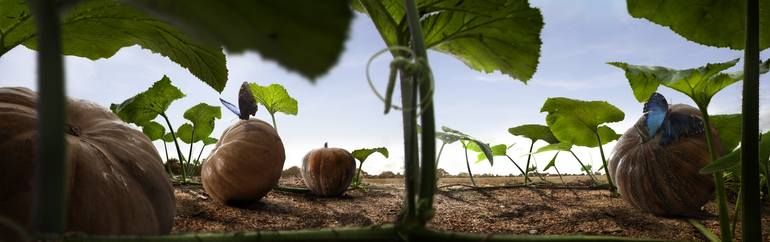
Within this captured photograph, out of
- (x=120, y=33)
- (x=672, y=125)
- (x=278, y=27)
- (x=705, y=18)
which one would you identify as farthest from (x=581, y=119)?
(x=278, y=27)

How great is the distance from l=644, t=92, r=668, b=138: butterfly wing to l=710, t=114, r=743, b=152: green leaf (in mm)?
109

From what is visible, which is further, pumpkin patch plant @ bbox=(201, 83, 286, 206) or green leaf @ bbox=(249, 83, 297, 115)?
green leaf @ bbox=(249, 83, 297, 115)

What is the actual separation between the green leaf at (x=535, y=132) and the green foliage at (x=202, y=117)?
1110 millimetres

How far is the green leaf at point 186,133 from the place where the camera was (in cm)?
221

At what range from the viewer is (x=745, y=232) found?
0.74 meters

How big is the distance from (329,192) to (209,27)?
182 centimetres

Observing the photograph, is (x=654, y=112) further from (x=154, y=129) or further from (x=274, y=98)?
(x=154, y=129)

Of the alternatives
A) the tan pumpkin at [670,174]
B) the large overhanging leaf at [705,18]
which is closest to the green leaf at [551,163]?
the tan pumpkin at [670,174]

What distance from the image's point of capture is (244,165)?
1.60 m

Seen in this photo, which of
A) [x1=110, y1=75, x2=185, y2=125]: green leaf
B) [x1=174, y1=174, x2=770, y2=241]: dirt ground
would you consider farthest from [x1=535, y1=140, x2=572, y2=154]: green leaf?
[x1=110, y1=75, x2=185, y2=125]: green leaf

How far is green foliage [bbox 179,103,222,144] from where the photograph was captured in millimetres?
1984

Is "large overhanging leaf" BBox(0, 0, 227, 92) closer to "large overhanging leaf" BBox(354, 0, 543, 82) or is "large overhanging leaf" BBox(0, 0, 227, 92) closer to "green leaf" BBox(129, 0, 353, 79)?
"large overhanging leaf" BBox(354, 0, 543, 82)

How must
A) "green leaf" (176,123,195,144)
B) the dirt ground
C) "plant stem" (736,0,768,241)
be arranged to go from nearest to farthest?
"plant stem" (736,0,768,241) → the dirt ground → "green leaf" (176,123,195,144)

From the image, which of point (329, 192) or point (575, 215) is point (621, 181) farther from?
point (329, 192)
